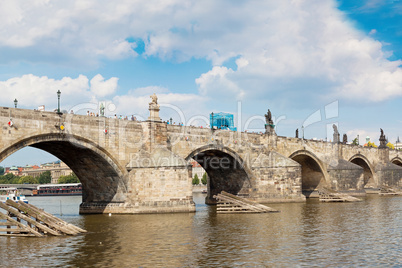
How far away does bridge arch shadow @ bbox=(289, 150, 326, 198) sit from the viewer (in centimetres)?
5866

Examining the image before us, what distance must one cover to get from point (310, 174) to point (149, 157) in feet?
103

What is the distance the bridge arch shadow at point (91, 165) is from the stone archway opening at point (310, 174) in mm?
29722

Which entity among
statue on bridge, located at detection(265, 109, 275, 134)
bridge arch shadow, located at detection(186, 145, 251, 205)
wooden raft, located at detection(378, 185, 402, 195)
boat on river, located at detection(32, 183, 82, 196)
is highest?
statue on bridge, located at detection(265, 109, 275, 134)

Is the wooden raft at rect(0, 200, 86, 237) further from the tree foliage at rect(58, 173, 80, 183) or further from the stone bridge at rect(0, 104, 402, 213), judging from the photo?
the tree foliage at rect(58, 173, 80, 183)

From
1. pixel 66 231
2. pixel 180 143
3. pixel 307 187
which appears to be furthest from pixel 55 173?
pixel 66 231

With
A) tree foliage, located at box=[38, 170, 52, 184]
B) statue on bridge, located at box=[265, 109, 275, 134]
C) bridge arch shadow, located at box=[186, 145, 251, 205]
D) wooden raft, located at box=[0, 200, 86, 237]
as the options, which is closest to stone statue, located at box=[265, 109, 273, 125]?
statue on bridge, located at box=[265, 109, 275, 134]

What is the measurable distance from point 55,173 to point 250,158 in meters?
141

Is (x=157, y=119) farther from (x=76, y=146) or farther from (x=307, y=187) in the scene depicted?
(x=307, y=187)

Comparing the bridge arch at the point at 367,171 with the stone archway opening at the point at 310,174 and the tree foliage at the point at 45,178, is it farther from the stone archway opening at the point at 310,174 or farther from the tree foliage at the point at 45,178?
the tree foliage at the point at 45,178

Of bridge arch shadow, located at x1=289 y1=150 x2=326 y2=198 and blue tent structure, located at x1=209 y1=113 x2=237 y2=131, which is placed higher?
blue tent structure, located at x1=209 y1=113 x2=237 y2=131

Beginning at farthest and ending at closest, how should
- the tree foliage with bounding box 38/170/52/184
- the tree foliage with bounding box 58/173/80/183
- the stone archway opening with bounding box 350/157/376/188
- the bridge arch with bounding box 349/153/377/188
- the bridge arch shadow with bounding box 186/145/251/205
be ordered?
the tree foliage with bounding box 38/170/52/184 < the tree foliage with bounding box 58/173/80/183 < the stone archway opening with bounding box 350/157/376/188 < the bridge arch with bounding box 349/153/377/188 < the bridge arch shadow with bounding box 186/145/251/205

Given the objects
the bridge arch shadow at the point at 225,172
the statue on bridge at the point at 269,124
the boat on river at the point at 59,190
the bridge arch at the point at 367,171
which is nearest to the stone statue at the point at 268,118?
the statue on bridge at the point at 269,124

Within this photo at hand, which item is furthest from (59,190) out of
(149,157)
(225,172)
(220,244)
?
(220,244)

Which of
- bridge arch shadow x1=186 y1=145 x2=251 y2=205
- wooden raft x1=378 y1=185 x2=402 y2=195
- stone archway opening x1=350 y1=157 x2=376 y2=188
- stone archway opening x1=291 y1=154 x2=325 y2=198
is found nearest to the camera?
bridge arch shadow x1=186 y1=145 x2=251 y2=205
